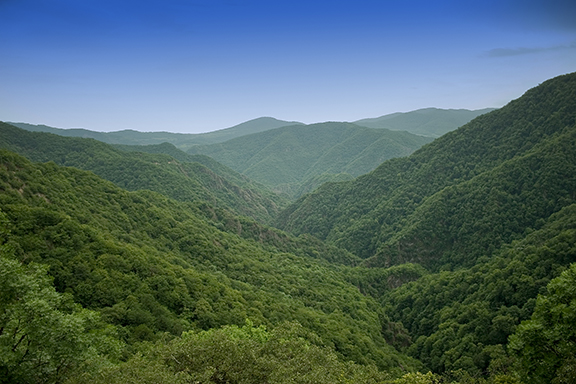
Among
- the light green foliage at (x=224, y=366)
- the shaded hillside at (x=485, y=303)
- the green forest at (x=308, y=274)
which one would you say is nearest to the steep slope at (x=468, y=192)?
the green forest at (x=308, y=274)

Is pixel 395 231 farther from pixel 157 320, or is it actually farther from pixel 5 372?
pixel 5 372

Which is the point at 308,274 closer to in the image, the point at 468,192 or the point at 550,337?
the point at 468,192

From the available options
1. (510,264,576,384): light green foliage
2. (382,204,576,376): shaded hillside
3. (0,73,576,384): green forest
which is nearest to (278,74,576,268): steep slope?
(0,73,576,384): green forest

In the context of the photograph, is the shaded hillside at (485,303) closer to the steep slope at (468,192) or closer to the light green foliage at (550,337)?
the steep slope at (468,192)

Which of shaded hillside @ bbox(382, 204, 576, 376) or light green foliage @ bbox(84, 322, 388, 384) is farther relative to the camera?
shaded hillside @ bbox(382, 204, 576, 376)

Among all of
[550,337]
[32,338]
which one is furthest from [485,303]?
[32,338]

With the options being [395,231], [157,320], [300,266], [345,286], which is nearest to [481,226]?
[395,231]

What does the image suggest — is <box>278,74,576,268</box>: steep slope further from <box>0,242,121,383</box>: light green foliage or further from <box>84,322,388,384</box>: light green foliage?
<box>0,242,121,383</box>: light green foliage
